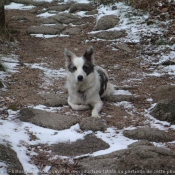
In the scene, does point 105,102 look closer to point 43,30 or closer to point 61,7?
point 43,30

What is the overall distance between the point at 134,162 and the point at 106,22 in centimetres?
1016

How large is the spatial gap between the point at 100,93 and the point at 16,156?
3.17 metres

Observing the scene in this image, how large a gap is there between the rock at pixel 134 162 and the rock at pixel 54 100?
98.5 inches

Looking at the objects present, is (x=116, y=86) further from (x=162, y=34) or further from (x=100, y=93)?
(x=162, y=34)

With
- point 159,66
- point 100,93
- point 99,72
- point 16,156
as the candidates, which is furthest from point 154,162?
point 159,66

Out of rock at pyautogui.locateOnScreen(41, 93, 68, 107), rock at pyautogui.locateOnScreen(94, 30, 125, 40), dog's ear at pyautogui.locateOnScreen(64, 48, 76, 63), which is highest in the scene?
dog's ear at pyautogui.locateOnScreen(64, 48, 76, 63)

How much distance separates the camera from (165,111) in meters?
5.89

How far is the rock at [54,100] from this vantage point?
6507 millimetres

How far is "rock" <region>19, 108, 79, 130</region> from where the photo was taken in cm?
544

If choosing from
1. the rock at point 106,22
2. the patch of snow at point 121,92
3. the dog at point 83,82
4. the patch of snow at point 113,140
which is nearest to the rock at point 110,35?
the rock at point 106,22

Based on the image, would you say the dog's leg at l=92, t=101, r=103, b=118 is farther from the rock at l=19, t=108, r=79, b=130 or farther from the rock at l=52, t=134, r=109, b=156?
the rock at l=52, t=134, r=109, b=156

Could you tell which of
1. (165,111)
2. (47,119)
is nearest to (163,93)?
(165,111)

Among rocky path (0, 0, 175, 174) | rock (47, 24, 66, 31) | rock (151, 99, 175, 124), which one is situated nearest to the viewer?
rocky path (0, 0, 175, 174)

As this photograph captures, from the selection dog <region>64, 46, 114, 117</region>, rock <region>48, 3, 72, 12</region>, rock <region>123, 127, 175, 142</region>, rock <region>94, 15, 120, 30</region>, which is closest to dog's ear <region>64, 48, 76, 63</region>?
dog <region>64, 46, 114, 117</region>
